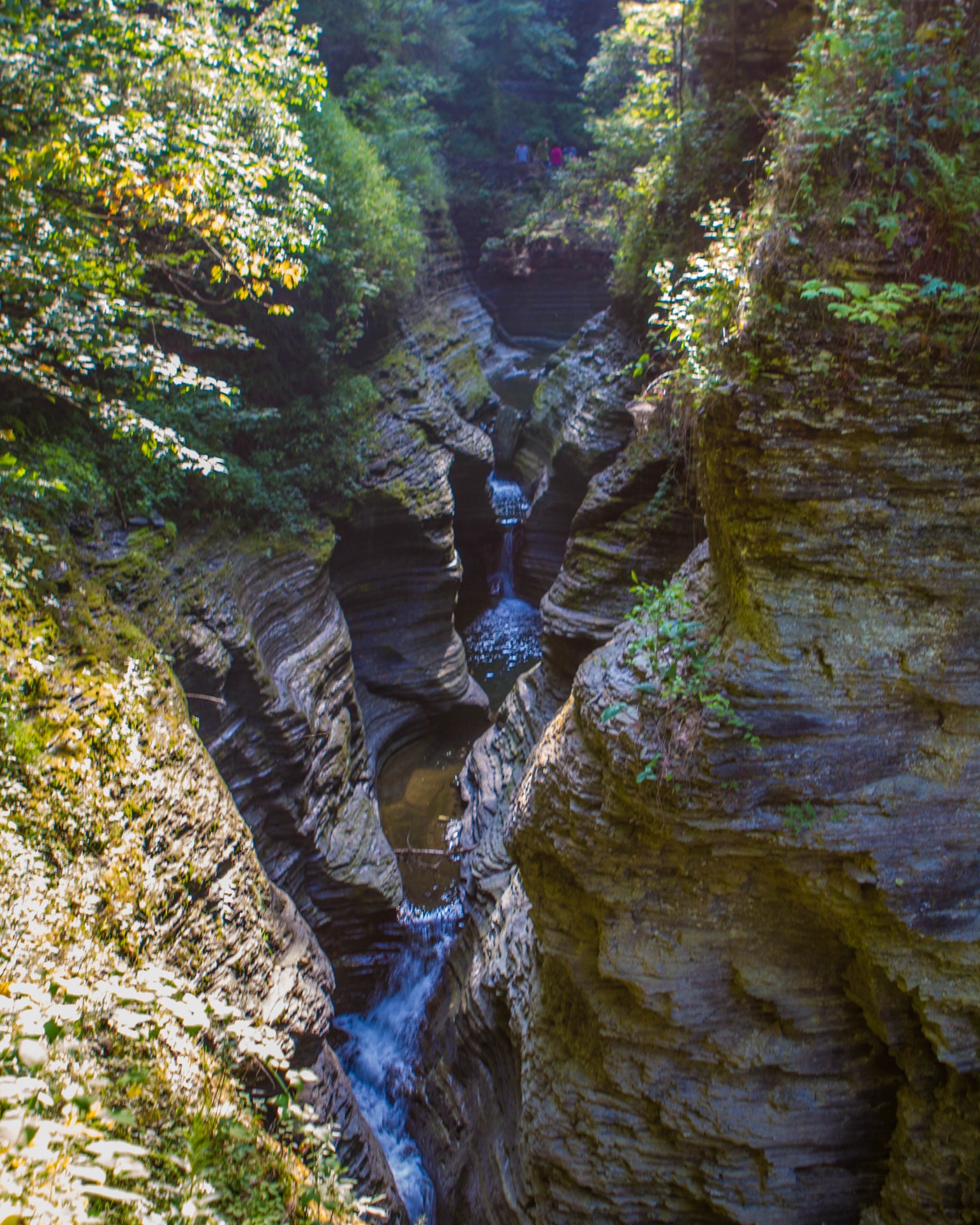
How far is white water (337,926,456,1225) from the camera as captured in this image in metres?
7.71

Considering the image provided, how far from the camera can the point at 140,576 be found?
7.01 meters

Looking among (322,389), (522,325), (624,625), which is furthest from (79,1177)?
(522,325)

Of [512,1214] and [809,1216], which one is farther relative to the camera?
[512,1214]

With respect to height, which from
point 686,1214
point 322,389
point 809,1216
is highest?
point 322,389

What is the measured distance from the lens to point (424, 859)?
10.5m

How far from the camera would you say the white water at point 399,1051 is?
25.3ft

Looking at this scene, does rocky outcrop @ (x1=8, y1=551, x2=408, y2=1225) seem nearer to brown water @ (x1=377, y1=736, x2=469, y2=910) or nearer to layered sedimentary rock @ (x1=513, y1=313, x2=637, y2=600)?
brown water @ (x1=377, y1=736, x2=469, y2=910)

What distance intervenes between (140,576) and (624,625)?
478 centimetres

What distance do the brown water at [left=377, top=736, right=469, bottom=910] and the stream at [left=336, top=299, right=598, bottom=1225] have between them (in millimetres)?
13

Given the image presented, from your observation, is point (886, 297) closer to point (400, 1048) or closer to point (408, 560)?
point (408, 560)

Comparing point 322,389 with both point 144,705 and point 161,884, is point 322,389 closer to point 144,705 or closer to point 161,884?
point 144,705

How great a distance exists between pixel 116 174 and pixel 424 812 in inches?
356

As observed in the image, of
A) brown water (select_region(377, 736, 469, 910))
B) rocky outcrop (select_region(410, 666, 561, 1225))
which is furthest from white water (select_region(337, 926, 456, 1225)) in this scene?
brown water (select_region(377, 736, 469, 910))

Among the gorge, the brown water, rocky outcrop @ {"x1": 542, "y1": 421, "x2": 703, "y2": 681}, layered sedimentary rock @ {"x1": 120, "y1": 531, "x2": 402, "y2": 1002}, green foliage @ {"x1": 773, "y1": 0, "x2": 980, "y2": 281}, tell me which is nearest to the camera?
the gorge
